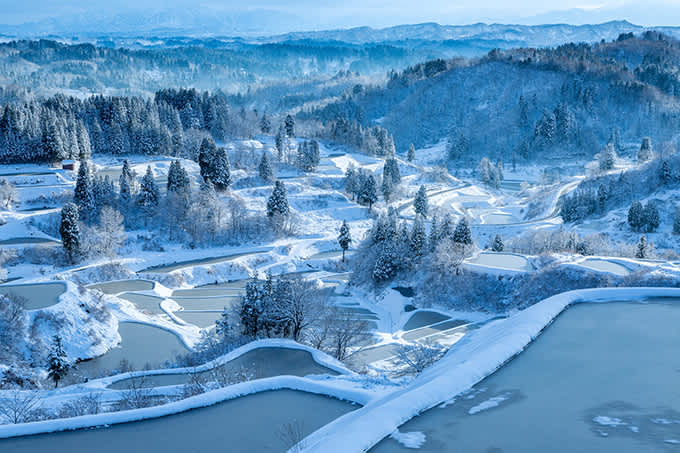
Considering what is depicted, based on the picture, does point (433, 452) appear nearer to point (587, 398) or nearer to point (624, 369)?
point (587, 398)

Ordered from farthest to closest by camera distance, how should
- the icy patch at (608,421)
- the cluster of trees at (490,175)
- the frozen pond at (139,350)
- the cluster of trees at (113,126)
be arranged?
1. the cluster of trees at (490,175)
2. the cluster of trees at (113,126)
3. the frozen pond at (139,350)
4. the icy patch at (608,421)

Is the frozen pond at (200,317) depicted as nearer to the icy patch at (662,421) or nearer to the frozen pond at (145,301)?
the frozen pond at (145,301)

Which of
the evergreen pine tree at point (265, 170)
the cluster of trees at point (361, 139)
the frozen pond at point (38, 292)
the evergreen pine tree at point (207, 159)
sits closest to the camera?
the frozen pond at point (38, 292)

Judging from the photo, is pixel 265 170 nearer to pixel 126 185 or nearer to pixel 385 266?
pixel 126 185

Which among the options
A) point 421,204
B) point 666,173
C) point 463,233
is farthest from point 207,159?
point 666,173

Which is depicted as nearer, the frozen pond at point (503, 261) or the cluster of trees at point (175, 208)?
the frozen pond at point (503, 261)

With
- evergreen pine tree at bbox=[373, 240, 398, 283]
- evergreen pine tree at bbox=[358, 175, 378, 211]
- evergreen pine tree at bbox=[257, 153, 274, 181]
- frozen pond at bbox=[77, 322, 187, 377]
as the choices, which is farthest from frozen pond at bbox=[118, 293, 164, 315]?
evergreen pine tree at bbox=[358, 175, 378, 211]

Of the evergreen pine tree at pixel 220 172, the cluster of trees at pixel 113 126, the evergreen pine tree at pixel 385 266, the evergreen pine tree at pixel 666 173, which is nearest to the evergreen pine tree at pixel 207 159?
the evergreen pine tree at pixel 220 172
